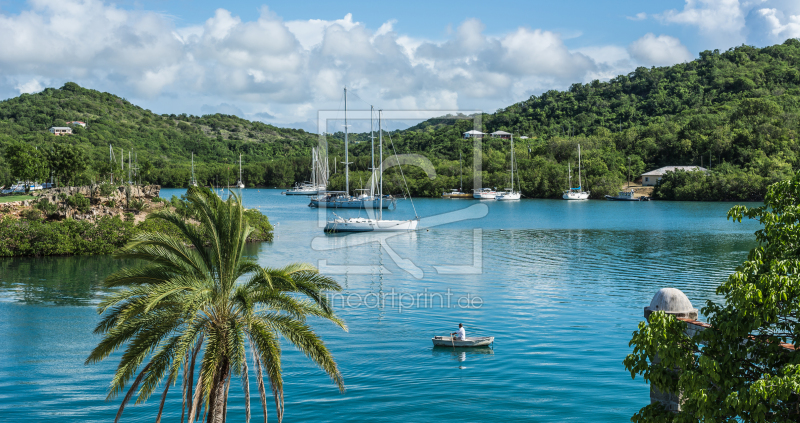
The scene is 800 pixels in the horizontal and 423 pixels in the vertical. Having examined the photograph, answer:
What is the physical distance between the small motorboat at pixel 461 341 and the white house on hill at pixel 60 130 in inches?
6200

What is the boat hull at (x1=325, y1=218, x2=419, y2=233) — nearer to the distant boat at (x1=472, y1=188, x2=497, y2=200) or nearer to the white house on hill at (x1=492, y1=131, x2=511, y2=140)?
the distant boat at (x1=472, y1=188, x2=497, y2=200)

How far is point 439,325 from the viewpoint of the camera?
25.6 metres

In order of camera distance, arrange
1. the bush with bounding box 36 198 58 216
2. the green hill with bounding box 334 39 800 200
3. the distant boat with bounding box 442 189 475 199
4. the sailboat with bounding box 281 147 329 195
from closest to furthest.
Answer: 1. the bush with bounding box 36 198 58 216
2. the green hill with bounding box 334 39 800 200
3. the sailboat with bounding box 281 147 329 195
4. the distant boat with bounding box 442 189 475 199

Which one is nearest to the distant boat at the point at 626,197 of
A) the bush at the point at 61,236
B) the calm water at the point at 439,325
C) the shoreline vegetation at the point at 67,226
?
the calm water at the point at 439,325

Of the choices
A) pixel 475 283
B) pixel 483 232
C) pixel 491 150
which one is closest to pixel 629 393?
pixel 475 283

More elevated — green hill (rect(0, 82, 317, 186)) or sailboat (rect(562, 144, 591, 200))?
green hill (rect(0, 82, 317, 186))

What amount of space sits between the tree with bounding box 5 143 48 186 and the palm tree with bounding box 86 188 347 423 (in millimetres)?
57680

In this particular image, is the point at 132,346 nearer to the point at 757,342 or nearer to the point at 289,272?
the point at 289,272

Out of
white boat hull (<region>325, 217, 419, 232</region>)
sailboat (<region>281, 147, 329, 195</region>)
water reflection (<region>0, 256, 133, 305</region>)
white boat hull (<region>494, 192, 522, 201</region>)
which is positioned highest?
sailboat (<region>281, 147, 329, 195</region>)

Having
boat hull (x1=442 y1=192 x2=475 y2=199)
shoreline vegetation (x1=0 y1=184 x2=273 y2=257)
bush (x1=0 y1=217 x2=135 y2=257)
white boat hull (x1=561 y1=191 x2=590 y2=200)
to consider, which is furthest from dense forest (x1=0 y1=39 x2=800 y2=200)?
bush (x1=0 y1=217 x2=135 y2=257)

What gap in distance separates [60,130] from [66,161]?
10851cm

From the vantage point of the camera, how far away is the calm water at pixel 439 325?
17.2 meters

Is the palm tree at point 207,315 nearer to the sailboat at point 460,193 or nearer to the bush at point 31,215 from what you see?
the bush at point 31,215

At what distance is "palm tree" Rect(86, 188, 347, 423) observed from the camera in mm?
11734
